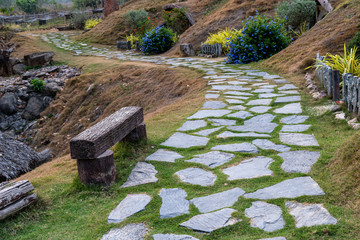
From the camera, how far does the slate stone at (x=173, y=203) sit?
2.77 meters

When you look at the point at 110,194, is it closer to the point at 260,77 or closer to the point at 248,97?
the point at 248,97

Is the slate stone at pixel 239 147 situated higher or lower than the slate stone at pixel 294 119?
lower

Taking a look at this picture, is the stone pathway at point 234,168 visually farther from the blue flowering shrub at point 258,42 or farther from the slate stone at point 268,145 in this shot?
the blue flowering shrub at point 258,42

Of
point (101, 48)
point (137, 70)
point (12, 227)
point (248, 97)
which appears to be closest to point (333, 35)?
point (248, 97)

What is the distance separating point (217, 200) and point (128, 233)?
767mm

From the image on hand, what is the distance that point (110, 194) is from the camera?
323cm

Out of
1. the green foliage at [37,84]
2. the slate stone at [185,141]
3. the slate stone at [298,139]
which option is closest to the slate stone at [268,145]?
the slate stone at [298,139]

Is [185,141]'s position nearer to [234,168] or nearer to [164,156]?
[164,156]

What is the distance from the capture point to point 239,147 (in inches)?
159

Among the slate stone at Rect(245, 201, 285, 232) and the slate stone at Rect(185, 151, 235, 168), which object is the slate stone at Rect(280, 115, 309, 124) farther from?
the slate stone at Rect(245, 201, 285, 232)

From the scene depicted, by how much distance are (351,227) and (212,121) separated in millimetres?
2976

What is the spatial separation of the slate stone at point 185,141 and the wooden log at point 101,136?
20.2 inches

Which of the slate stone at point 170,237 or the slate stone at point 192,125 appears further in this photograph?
the slate stone at point 192,125

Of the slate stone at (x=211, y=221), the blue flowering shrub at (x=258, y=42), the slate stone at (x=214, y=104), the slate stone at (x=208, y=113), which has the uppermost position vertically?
the blue flowering shrub at (x=258, y=42)
